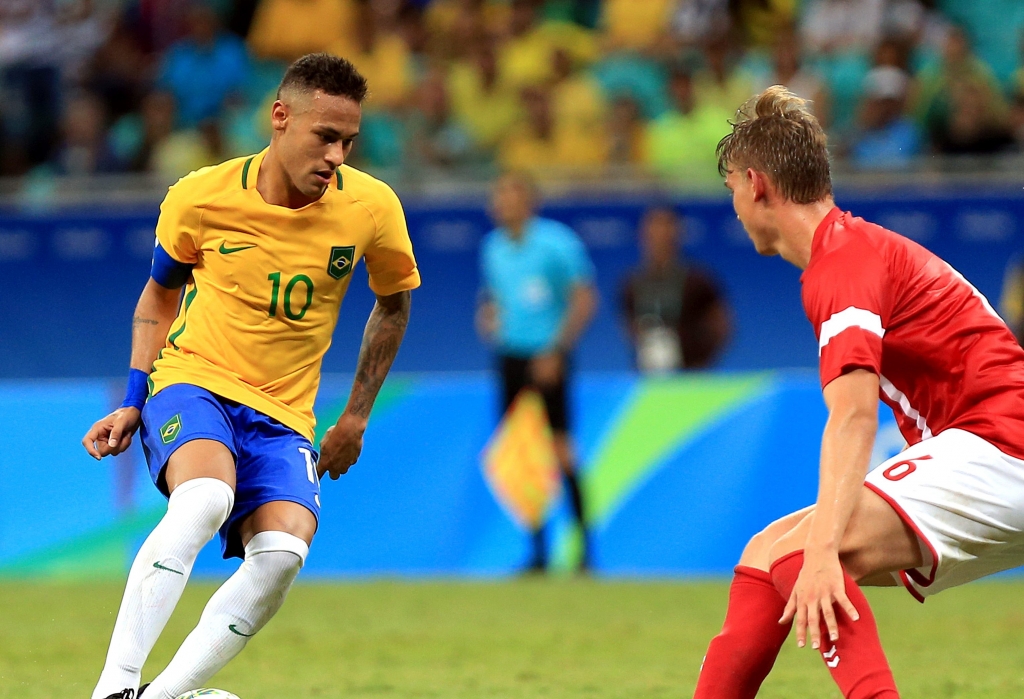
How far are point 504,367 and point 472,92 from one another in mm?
4559

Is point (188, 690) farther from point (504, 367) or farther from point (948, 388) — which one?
point (504, 367)

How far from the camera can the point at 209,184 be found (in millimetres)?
5316

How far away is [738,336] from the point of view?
14.0 m

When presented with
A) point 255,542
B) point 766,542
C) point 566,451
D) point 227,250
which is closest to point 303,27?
point 566,451

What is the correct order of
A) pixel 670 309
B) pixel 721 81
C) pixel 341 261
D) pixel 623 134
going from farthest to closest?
pixel 721 81 < pixel 623 134 < pixel 670 309 < pixel 341 261

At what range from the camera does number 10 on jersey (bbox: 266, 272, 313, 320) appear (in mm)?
5254

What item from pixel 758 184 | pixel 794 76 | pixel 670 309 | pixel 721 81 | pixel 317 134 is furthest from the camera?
pixel 721 81

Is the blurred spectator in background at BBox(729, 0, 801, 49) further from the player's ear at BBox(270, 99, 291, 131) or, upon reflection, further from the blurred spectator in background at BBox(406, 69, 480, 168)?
the player's ear at BBox(270, 99, 291, 131)

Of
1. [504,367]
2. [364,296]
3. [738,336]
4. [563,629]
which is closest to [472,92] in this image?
[364,296]

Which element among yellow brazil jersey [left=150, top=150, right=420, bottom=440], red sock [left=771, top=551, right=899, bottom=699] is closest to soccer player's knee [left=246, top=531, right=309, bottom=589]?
yellow brazil jersey [left=150, top=150, right=420, bottom=440]

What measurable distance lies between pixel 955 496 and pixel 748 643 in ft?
2.22

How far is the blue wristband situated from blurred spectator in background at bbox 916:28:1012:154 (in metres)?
9.54

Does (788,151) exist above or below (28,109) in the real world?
below

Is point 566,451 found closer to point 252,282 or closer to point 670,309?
point 670,309
